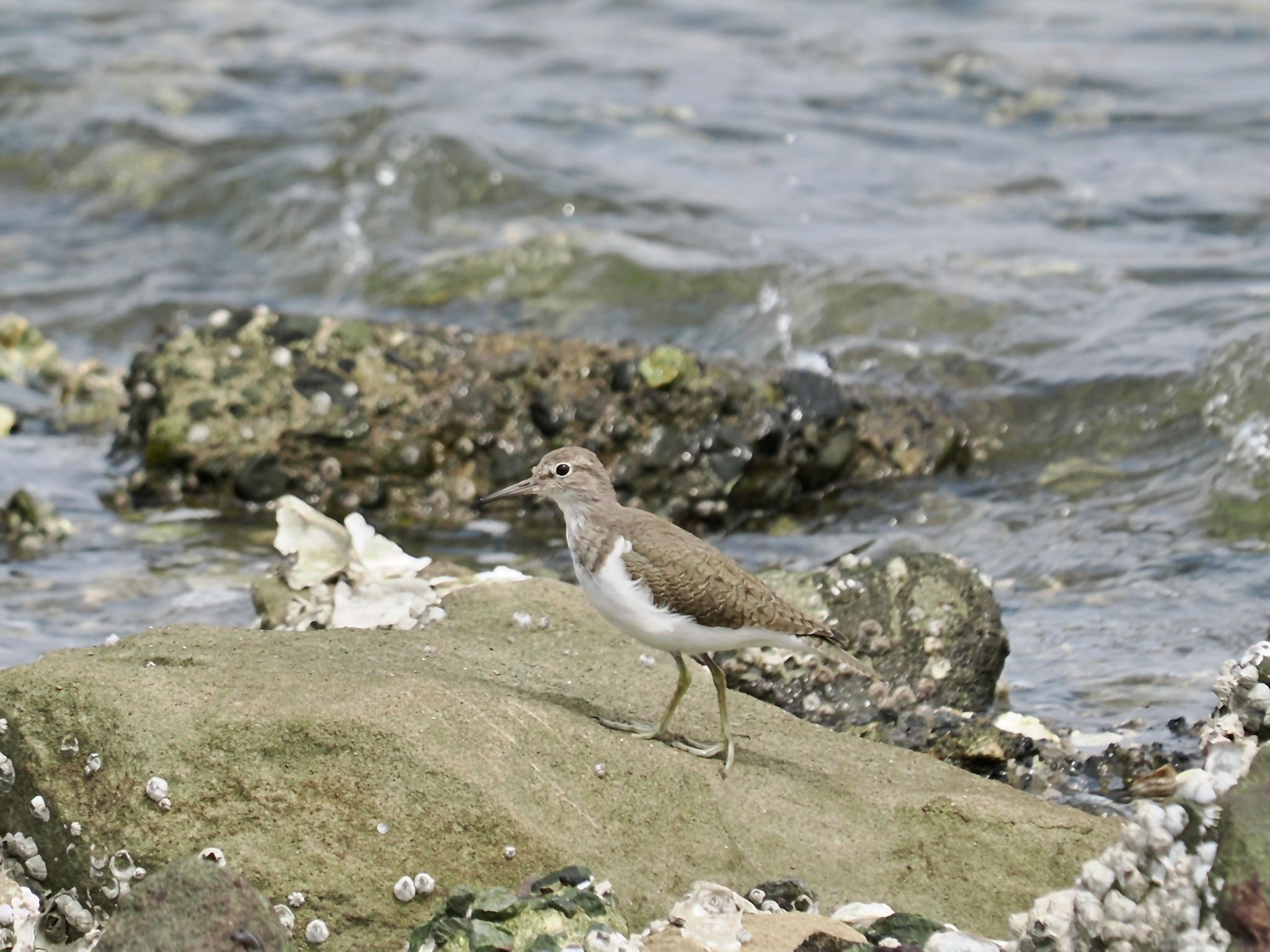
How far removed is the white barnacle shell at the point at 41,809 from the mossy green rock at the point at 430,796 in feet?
0.09

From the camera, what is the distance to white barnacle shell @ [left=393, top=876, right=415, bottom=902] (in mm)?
4062

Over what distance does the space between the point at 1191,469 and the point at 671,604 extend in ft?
17.5

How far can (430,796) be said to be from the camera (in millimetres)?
4203

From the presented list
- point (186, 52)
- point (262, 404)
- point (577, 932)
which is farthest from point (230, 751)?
point (186, 52)

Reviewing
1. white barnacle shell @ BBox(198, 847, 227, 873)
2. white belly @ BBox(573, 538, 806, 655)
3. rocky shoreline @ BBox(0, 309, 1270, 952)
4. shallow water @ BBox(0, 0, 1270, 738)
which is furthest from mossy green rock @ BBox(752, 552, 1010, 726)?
white barnacle shell @ BBox(198, 847, 227, 873)

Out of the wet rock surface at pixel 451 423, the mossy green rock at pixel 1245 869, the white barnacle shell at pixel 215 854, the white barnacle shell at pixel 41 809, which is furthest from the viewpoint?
the wet rock surface at pixel 451 423

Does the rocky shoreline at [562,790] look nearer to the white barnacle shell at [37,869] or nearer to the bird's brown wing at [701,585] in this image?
the white barnacle shell at [37,869]

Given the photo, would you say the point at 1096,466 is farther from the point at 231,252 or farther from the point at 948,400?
the point at 231,252

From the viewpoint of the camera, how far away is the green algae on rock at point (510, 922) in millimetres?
3678

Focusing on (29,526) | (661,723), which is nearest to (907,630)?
(661,723)

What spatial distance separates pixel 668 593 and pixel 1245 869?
188cm

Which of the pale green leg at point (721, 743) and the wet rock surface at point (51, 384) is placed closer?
the pale green leg at point (721, 743)

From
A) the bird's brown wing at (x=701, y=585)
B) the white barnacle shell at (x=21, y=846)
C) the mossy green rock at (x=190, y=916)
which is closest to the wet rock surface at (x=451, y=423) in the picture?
the bird's brown wing at (x=701, y=585)

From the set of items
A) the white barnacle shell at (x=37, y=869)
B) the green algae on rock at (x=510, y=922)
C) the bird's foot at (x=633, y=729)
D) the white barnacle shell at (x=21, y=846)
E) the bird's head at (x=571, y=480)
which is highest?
the bird's head at (x=571, y=480)
